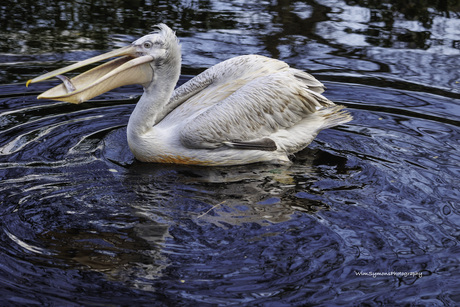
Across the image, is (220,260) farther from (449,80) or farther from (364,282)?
(449,80)

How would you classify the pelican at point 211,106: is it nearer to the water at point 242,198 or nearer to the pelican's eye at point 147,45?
the pelican's eye at point 147,45

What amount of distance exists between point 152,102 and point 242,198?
1.18 m

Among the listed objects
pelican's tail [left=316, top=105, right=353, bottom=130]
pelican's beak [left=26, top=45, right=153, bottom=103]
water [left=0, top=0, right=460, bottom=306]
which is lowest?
water [left=0, top=0, right=460, bottom=306]

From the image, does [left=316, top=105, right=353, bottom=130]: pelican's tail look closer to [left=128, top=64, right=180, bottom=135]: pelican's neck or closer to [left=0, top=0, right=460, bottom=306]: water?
[left=0, top=0, right=460, bottom=306]: water

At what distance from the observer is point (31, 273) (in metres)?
3.36

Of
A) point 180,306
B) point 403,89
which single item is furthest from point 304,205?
point 403,89

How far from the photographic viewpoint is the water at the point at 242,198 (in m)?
3.34

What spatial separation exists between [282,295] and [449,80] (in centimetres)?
423

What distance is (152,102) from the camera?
5.04 metres

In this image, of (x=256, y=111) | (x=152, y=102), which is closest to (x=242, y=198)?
(x=256, y=111)

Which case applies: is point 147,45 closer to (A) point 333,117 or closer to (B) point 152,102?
(B) point 152,102

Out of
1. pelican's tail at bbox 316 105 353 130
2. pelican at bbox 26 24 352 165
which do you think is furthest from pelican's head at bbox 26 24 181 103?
pelican's tail at bbox 316 105 353 130

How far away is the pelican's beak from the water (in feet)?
1.78

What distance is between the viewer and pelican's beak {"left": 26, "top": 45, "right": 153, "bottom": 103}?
15.2ft
